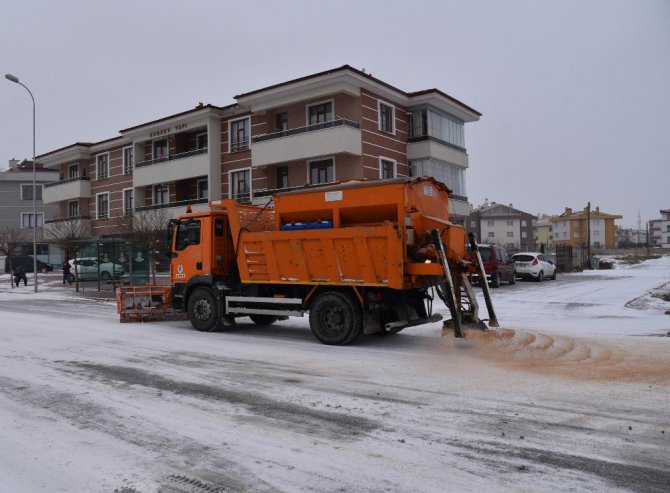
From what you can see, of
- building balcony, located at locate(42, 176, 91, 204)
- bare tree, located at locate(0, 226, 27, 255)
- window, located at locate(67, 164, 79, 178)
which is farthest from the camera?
window, located at locate(67, 164, 79, 178)

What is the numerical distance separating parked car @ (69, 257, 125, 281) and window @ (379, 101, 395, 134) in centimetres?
1537

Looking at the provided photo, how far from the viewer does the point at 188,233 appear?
12.0 meters

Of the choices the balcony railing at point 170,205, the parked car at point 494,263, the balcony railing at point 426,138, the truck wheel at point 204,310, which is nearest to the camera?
the truck wheel at point 204,310

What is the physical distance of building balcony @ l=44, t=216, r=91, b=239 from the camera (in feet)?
132

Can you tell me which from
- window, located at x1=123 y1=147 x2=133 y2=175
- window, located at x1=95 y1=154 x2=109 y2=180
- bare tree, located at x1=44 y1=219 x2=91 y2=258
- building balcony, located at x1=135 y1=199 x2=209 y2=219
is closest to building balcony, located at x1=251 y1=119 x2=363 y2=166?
building balcony, located at x1=135 y1=199 x2=209 y2=219

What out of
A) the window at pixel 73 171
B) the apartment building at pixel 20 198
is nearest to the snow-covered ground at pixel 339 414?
the window at pixel 73 171

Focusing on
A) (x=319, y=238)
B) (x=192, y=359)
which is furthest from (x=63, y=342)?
(x=319, y=238)

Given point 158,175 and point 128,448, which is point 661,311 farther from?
point 158,175

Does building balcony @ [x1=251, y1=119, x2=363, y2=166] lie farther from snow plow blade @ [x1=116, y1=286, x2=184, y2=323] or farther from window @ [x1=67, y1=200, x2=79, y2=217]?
window @ [x1=67, y1=200, x2=79, y2=217]

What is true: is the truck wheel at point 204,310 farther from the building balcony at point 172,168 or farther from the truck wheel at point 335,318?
the building balcony at point 172,168

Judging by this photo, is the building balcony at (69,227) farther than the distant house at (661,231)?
No

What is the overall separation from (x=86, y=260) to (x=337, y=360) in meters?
22.8

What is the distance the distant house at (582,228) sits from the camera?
394ft

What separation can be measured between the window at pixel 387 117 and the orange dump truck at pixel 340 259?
19.1m
